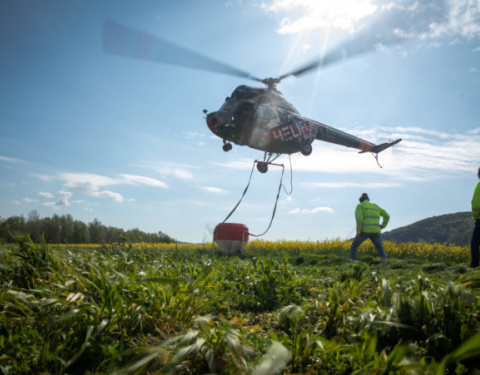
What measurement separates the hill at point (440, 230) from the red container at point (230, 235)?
2001 cm

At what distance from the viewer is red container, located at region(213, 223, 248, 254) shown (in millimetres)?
10680

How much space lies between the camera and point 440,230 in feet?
88.4

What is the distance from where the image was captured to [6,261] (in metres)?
2.73

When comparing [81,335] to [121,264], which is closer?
[81,335]

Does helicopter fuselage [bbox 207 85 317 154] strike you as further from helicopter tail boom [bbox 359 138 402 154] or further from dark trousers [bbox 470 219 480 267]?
dark trousers [bbox 470 219 480 267]

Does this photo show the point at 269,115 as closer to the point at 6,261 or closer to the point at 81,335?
the point at 6,261

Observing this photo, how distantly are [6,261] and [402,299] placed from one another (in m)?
3.15

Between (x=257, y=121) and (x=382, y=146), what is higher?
(x=382, y=146)

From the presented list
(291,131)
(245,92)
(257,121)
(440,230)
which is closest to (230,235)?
(257,121)

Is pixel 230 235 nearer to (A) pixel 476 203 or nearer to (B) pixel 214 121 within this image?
(B) pixel 214 121

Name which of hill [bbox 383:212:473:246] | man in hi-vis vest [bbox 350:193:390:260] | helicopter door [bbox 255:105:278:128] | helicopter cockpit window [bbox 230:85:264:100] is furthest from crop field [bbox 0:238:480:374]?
hill [bbox 383:212:473:246]

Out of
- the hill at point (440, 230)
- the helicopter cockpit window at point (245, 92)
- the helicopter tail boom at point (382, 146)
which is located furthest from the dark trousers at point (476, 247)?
the hill at point (440, 230)

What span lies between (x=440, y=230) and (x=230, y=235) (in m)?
24.2

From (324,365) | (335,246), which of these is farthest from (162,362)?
(335,246)
